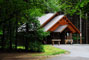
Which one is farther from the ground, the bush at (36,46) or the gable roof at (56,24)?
the gable roof at (56,24)

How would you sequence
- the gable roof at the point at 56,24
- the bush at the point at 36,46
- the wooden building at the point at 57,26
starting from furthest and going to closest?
the wooden building at the point at 57,26 < the gable roof at the point at 56,24 < the bush at the point at 36,46

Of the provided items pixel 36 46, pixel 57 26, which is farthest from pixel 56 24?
pixel 36 46

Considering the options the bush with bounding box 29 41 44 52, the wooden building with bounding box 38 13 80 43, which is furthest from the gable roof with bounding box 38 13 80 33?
the bush with bounding box 29 41 44 52

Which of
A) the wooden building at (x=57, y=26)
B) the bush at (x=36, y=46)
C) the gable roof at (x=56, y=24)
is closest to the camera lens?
the bush at (x=36, y=46)

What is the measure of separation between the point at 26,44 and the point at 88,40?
1361 inches

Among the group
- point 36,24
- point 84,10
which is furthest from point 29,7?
point 36,24

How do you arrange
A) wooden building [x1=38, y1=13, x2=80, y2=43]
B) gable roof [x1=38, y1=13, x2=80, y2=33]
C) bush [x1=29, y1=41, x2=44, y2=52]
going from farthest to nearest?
1. wooden building [x1=38, y1=13, x2=80, y2=43]
2. gable roof [x1=38, y1=13, x2=80, y2=33]
3. bush [x1=29, y1=41, x2=44, y2=52]

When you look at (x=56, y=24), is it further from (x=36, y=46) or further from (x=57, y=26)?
(x=36, y=46)

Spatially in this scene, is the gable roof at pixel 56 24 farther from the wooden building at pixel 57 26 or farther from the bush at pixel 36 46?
the bush at pixel 36 46

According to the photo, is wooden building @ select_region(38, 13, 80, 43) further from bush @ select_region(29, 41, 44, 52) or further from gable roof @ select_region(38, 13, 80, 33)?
bush @ select_region(29, 41, 44, 52)

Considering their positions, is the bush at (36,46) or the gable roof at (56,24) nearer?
the bush at (36,46)

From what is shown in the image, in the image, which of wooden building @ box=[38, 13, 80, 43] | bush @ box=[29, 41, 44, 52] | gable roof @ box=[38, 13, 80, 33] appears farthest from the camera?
wooden building @ box=[38, 13, 80, 43]

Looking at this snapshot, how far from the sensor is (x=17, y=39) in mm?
18672

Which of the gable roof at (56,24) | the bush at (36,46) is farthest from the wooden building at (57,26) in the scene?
the bush at (36,46)
